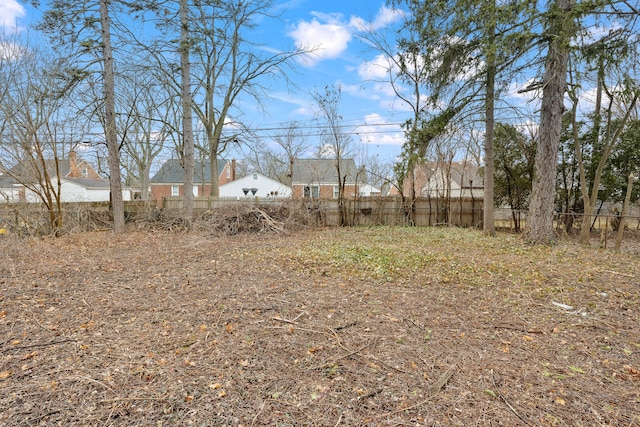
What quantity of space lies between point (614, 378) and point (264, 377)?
2.36 meters

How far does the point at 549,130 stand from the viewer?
6258mm

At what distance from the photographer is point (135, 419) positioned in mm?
1814

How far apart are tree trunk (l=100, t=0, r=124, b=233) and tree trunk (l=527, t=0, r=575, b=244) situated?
10012mm

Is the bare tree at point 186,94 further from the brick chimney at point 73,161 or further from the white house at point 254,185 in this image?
the white house at point 254,185

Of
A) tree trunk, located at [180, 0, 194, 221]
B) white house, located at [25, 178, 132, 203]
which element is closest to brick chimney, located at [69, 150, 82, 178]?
white house, located at [25, 178, 132, 203]

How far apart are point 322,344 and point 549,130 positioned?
20.7 feet

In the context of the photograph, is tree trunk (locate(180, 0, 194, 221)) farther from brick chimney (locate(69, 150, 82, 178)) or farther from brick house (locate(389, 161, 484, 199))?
brick house (locate(389, 161, 484, 199))

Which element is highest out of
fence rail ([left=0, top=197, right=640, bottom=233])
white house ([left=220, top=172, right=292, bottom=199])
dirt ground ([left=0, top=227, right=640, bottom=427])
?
white house ([left=220, top=172, right=292, bottom=199])

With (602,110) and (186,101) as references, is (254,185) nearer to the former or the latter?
(186,101)

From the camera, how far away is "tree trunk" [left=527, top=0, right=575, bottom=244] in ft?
Answer: 18.3

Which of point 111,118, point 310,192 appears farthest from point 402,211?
point 111,118

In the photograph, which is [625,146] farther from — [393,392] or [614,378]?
[393,392]

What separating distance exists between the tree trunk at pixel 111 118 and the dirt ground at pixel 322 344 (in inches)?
167

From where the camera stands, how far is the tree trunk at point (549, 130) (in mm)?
5566
